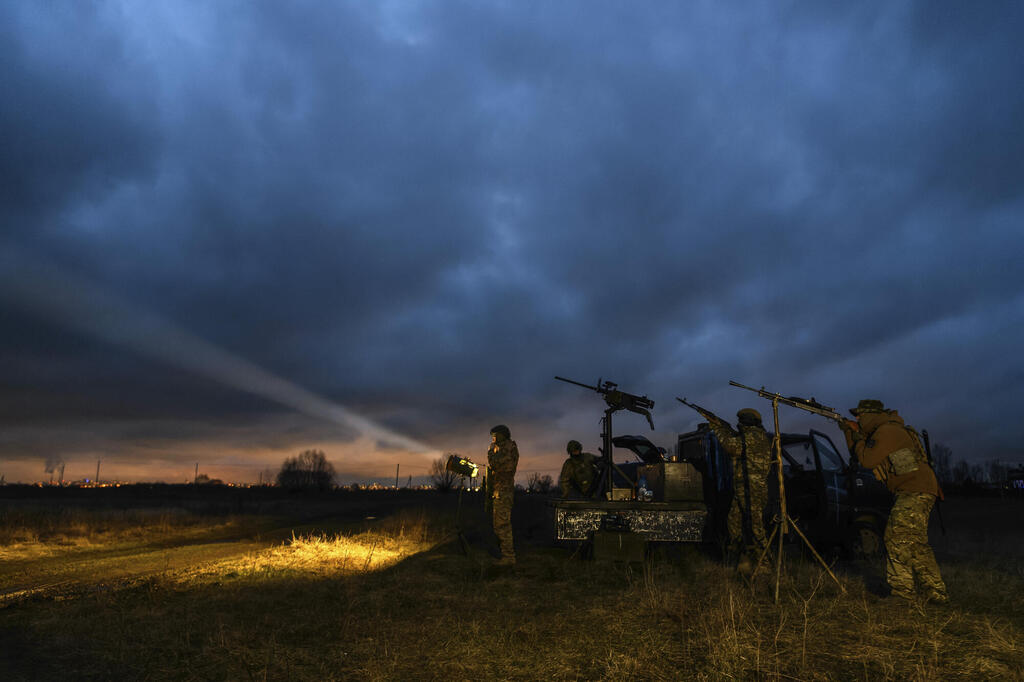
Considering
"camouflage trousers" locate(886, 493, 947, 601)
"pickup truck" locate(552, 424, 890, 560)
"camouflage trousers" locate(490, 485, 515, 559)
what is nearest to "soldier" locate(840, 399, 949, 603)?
"camouflage trousers" locate(886, 493, 947, 601)

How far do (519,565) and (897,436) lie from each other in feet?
18.6

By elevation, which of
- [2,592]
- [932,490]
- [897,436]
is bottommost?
[2,592]

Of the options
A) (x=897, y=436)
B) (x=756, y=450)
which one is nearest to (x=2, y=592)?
(x=756, y=450)

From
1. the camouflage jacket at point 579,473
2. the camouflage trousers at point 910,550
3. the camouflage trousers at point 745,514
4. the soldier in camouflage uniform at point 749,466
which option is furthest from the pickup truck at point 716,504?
the camouflage trousers at point 910,550

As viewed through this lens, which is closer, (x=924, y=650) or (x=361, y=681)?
(x=361, y=681)

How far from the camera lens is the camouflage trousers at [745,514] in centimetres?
880

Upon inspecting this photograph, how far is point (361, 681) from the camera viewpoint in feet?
14.0

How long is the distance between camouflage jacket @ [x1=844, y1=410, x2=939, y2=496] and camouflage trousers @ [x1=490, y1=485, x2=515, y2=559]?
5196 millimetres

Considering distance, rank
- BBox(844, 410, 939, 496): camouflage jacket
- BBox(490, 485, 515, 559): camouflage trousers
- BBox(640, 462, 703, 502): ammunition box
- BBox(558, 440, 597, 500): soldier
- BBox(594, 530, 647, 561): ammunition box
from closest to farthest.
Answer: BBox(844, 410, 939, 496): camouflage jacket → BBox(594, 530, 647, 561): ammunition box → BBox(490, 485, 515, 559): camouflage trousers → BBox(640, 462, 703, 502): ammunition box → BBox(558, 440, 597, 500): soldier

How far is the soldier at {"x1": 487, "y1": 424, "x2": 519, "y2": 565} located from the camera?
977cm

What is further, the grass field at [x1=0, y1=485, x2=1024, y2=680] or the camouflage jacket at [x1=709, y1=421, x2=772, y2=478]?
the camouflage jacket at [x1=709, y1=421, x2=772, y2=478]

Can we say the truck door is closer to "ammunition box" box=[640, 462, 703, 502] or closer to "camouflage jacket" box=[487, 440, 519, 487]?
"ammunition box" box=[640, 462, 703, 502]

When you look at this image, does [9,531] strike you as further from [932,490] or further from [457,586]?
[932,490]

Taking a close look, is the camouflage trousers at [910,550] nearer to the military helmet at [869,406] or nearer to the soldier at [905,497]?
the soldier at [905,497]
